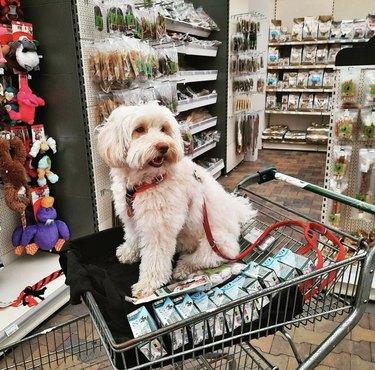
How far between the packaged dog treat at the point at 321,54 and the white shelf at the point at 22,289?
218 inches

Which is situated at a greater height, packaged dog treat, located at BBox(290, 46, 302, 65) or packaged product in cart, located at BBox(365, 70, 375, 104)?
packaged dog treat, located at BBox(290, 46, 302, 65)

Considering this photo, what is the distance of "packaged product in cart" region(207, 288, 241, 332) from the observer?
39.1 inches

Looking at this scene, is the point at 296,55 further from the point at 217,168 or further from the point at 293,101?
the point at 217,168

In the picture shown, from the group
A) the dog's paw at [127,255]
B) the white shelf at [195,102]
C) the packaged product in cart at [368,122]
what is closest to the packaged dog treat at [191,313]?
the dog's paw at [127,255]

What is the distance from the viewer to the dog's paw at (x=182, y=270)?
56.6 inches

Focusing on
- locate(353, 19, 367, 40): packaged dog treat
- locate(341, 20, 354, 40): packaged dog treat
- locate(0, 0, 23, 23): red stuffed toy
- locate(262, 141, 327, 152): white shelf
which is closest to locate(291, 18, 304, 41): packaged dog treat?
locate(341, 20, 354, 40): packaged dog treat

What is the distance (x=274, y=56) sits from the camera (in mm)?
6352

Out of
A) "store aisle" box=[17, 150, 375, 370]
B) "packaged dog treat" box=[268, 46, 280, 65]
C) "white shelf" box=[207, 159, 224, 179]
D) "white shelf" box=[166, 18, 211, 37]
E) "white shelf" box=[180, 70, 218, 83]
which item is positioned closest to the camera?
"store aisle" box=[17, 150, 375, 370]

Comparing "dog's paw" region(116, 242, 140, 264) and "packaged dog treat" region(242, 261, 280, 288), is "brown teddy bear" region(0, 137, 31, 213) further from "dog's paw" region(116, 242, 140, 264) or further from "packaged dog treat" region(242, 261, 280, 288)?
"packaged dog treat" region(242, 261, 280, 288)

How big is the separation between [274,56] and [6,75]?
206 inches

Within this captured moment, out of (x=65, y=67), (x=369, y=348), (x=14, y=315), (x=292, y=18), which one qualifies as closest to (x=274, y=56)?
(x=292, y=18)

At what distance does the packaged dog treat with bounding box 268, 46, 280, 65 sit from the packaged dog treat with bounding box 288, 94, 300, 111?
27.2 inches

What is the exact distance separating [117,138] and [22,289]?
1470mm

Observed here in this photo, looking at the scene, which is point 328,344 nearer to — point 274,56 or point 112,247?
point 112,247
